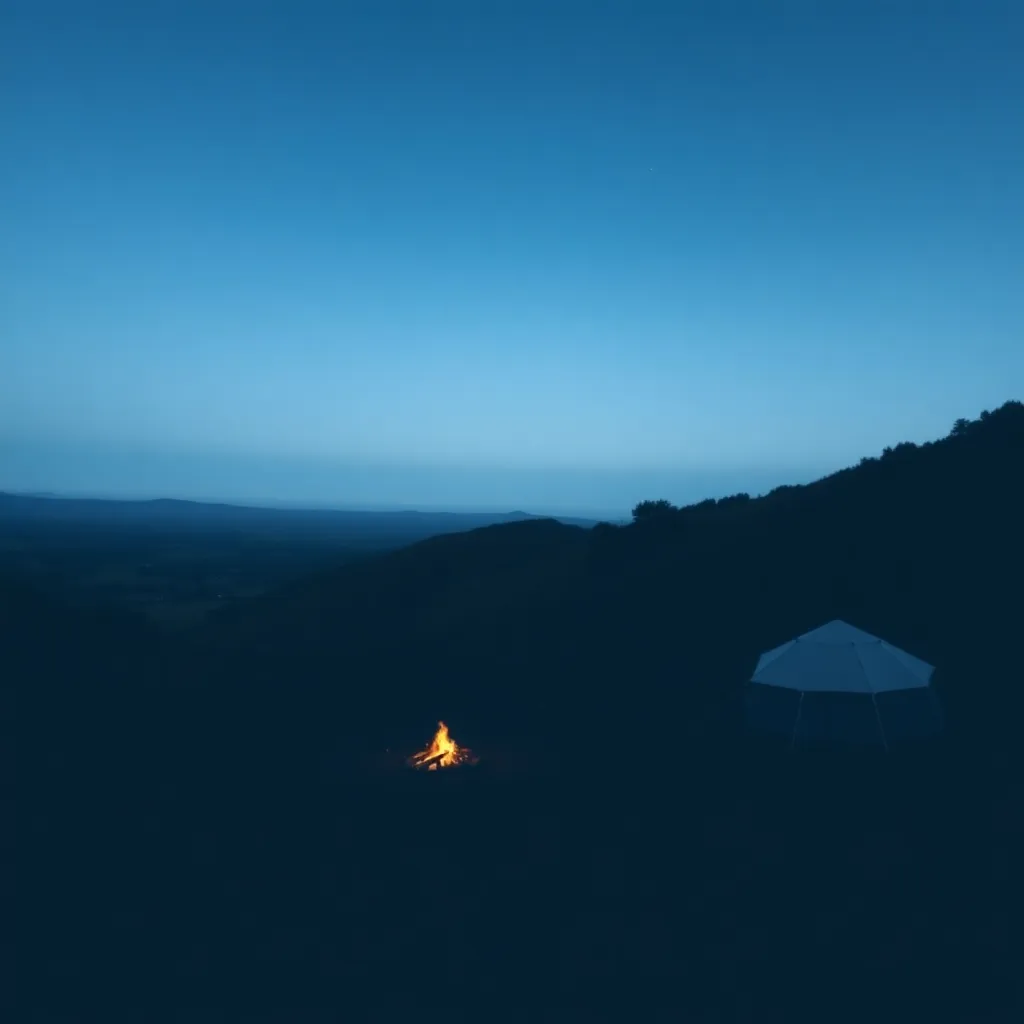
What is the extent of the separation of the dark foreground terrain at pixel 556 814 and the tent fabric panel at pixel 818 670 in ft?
4.01

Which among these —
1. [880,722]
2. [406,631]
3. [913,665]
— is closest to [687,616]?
[913,665]

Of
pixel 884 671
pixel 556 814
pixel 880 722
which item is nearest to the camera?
pixel 556 814

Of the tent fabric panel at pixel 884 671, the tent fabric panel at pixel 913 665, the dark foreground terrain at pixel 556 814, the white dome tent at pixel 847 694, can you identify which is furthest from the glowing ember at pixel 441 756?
the tent fabric panel at pixel 913 665

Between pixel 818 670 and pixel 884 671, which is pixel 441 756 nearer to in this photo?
pixel 818 670

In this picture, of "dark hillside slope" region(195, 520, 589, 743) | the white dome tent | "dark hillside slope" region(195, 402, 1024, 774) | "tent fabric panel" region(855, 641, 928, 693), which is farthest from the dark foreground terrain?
"tent fabric panel" region(855, 641, 928, 693)

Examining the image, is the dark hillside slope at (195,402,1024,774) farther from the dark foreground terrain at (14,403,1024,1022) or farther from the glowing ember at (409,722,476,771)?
the glowing ember at (409,722,476,771)

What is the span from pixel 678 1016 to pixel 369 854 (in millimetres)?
4826

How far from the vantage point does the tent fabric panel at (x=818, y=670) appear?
13383 mm

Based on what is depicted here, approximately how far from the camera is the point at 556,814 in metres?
11.8

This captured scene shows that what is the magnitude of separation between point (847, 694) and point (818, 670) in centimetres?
60

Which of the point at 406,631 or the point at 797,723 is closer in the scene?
the point at 797,723

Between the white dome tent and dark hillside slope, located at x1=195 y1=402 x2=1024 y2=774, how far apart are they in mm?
1498

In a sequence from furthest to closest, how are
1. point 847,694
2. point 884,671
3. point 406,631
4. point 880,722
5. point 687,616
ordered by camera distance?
point 406,631
point 687,616
point 884,671
point 847,694
point 880,722

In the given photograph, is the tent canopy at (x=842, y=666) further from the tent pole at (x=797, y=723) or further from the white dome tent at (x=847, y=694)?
the tent pole at (x=797, y=723)
